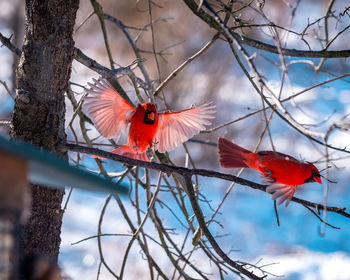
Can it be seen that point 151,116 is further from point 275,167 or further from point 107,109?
point 275,167

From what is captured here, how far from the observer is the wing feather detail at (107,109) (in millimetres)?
2021

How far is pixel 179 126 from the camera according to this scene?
7.36 ft

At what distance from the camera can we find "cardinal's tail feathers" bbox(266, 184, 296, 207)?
1.79 m

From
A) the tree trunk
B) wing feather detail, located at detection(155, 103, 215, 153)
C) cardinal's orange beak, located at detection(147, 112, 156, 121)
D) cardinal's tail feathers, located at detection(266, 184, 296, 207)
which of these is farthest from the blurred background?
the tree trunk

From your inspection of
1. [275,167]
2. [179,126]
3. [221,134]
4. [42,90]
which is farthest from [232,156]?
[221,134]

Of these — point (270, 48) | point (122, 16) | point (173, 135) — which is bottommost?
point (173, 135)

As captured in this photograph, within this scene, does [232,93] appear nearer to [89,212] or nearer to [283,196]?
[89,212]

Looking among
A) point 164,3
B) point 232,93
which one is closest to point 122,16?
point 164,3

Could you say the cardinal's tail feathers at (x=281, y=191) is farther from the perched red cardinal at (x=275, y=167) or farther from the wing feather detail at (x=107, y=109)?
the wing feather detail at (x=107, y=109)

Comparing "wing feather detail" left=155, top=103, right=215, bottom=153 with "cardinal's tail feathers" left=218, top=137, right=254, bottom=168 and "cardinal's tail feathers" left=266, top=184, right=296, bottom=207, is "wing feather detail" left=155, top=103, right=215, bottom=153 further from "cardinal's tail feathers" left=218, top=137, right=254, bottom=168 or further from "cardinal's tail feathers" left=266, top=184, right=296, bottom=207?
"cardinal's tail feathers" left=266, top=184, right=296, bottom=207

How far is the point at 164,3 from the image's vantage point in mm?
5605

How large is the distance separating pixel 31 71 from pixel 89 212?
4.18 meters

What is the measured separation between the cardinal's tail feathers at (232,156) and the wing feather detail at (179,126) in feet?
0.50

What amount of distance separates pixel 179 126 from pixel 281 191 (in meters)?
0.62
